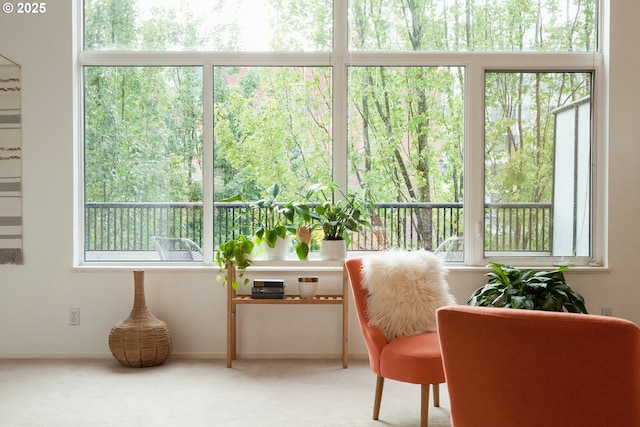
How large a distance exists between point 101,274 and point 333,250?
157cm

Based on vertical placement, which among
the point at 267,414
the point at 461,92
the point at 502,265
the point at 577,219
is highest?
the point at 461,92

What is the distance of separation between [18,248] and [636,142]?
419cm

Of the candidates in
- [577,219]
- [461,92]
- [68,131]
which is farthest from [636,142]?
[68,131]

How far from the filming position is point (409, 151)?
15.1ft

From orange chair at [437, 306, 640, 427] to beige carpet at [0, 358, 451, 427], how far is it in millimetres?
1340

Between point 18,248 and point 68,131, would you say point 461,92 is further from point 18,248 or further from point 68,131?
point 18,248

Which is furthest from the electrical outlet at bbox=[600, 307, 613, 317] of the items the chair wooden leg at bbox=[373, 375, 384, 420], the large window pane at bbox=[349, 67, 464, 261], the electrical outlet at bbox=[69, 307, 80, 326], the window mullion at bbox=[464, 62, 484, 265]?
the electrical outlet at bbox=[69, 307, 80, 326]

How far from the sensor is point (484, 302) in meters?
4.21

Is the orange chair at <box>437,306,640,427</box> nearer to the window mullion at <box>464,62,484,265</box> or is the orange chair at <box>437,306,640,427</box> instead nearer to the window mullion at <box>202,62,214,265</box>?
the window mullion at <box>464,62,484,265</box>

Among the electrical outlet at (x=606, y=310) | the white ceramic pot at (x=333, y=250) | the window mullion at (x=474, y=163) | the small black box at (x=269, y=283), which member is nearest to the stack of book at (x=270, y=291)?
the small black box at (x=269, y=283)

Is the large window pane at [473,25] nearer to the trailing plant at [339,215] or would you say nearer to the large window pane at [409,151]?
the large window pane at [409,151]

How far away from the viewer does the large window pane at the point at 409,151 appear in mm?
4590

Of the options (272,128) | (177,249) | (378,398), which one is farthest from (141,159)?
(378,398)

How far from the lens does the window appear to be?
4.55 m
